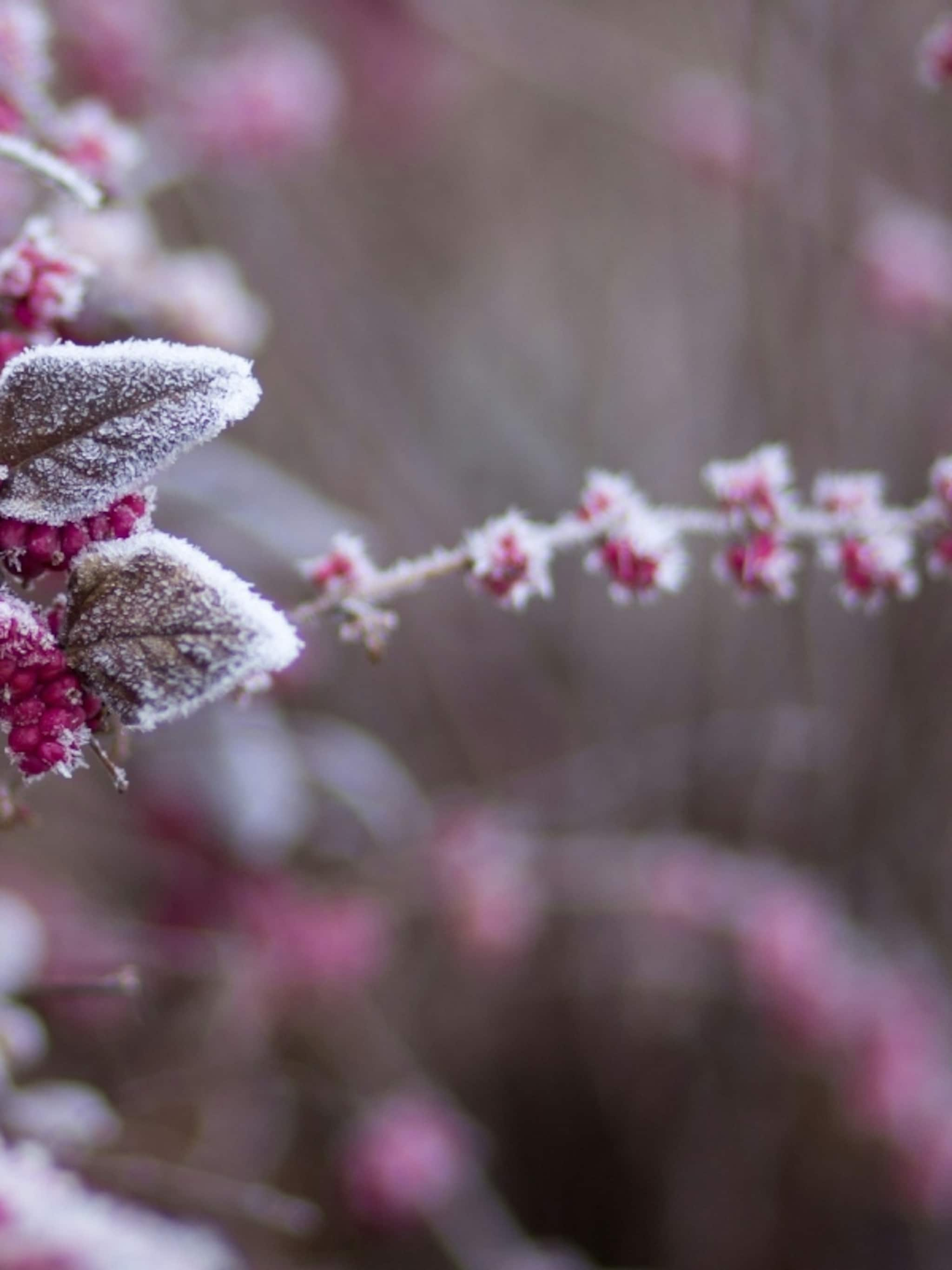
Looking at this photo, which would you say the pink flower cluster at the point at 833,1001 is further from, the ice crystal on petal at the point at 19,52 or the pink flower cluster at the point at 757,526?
the ice crystal on petal at the point at 19,52

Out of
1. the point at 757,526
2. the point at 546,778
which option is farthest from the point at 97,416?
the point at 546,778

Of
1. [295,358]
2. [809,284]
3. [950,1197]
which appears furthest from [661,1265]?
[295,358]

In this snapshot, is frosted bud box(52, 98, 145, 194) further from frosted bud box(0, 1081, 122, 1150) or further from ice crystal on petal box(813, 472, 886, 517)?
frosted bud box(0, 1081, 122, 1150)

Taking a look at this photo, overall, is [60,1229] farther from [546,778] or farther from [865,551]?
[546,778]

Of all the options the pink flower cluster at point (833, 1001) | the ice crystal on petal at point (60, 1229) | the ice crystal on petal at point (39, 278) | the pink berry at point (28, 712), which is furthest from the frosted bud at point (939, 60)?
the pink flower cluster at point (833, 1001)

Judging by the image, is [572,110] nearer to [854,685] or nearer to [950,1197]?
[854,685]

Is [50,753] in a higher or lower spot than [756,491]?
lower

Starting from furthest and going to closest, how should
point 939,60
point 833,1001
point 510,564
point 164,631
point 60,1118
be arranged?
point 833,1001 → point 60,1118 → point 939,60 → point 510,564 → point 164,631

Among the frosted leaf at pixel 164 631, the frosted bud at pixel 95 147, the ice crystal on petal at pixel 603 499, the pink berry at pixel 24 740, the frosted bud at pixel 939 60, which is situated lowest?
the pink berry at pixel 24 740
